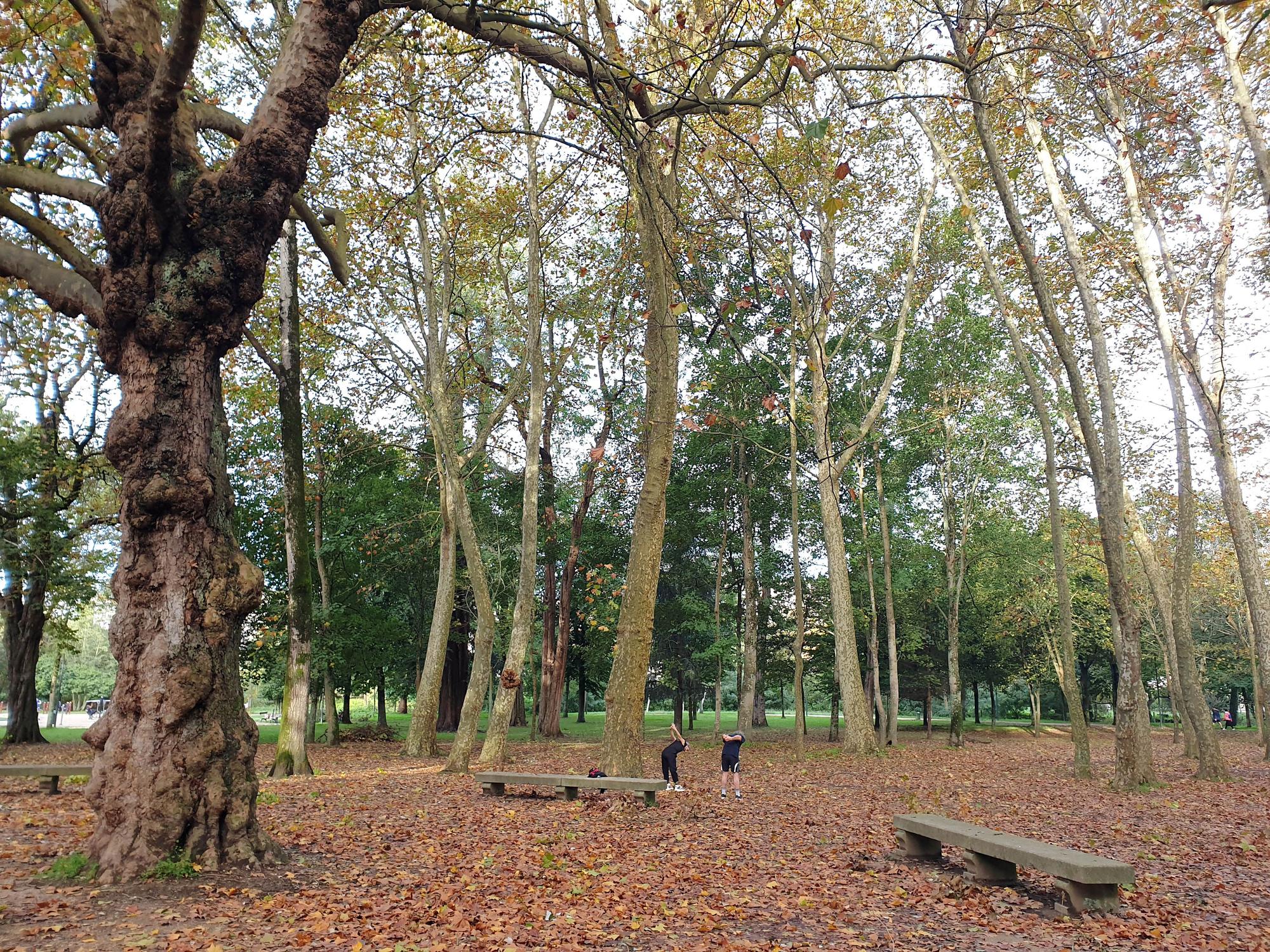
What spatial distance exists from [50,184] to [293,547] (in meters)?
6.58

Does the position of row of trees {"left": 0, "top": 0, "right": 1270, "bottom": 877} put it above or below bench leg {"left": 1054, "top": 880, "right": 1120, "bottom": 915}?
above

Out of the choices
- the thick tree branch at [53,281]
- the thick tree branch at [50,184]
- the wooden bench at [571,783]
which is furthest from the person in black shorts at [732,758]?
the thick tree branch at [50,184]

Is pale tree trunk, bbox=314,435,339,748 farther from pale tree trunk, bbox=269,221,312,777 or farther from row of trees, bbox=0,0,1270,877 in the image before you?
pale tree trunk, bbox=269,221,312,777

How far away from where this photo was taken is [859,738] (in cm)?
1777

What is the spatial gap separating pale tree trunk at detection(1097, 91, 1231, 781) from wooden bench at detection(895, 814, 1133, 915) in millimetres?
9608

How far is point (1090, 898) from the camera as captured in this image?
517 cm

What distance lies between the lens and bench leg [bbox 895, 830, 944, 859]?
6.90m

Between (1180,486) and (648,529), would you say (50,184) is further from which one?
(1180,486)

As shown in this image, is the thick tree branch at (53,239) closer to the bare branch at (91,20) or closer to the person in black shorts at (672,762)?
the bare branch at (91,20)

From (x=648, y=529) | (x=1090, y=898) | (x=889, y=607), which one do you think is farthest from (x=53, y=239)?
(x=889, y=607)

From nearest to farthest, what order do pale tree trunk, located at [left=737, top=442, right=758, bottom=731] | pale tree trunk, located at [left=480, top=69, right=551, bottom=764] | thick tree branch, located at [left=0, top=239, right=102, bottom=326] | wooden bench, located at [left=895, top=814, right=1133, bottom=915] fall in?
1. wooden bench, located at [left=895, top=814, right=1133, bottom=915]
2. thick tree branch, located at [left=0, top=239, right=102, bottom=326]
3. pale tree trunk, located at [left=480, top=69, right=551, bottom=764]
4. pale tree trunk, located at [left=737, top=442, right=758, bottom=731]

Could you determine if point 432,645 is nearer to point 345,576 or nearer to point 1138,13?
point 345,576

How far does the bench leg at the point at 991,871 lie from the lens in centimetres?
600

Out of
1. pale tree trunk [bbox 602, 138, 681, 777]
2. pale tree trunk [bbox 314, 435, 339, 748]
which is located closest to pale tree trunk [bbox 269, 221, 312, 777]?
pale tree trunk [bbox 602, 138, 681, 777]
